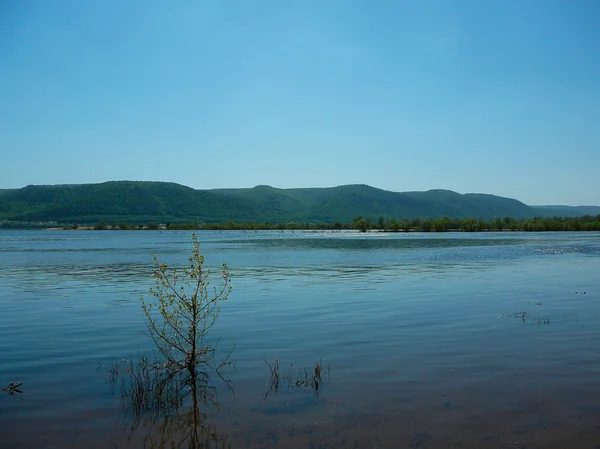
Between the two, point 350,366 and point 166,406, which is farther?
point 350,366

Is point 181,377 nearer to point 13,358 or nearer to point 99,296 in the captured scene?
point 13,358

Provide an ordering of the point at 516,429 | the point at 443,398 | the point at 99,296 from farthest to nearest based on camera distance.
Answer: the point at 99,296 < the point at 443,398 < the point at 516,429

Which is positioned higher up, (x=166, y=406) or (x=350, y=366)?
(x=350, y=366)

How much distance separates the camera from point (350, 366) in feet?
49.8

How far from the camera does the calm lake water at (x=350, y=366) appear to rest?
1048 cm

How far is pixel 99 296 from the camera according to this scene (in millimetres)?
30797

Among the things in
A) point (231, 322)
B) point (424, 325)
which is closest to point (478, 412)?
point (424, 325)

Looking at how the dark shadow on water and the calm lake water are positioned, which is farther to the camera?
the calm lake water

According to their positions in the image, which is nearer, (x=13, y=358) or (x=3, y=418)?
(x=3, y=418)

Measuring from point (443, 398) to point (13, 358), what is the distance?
13.1 m

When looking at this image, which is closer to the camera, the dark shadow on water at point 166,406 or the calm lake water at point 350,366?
the dark shadow on water at point 166,406

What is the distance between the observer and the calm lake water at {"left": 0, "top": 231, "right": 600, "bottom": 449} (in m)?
10.5

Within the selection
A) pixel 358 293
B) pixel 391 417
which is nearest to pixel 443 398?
pixel 391 417

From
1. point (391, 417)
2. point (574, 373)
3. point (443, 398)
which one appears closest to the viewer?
point (391, 417)
